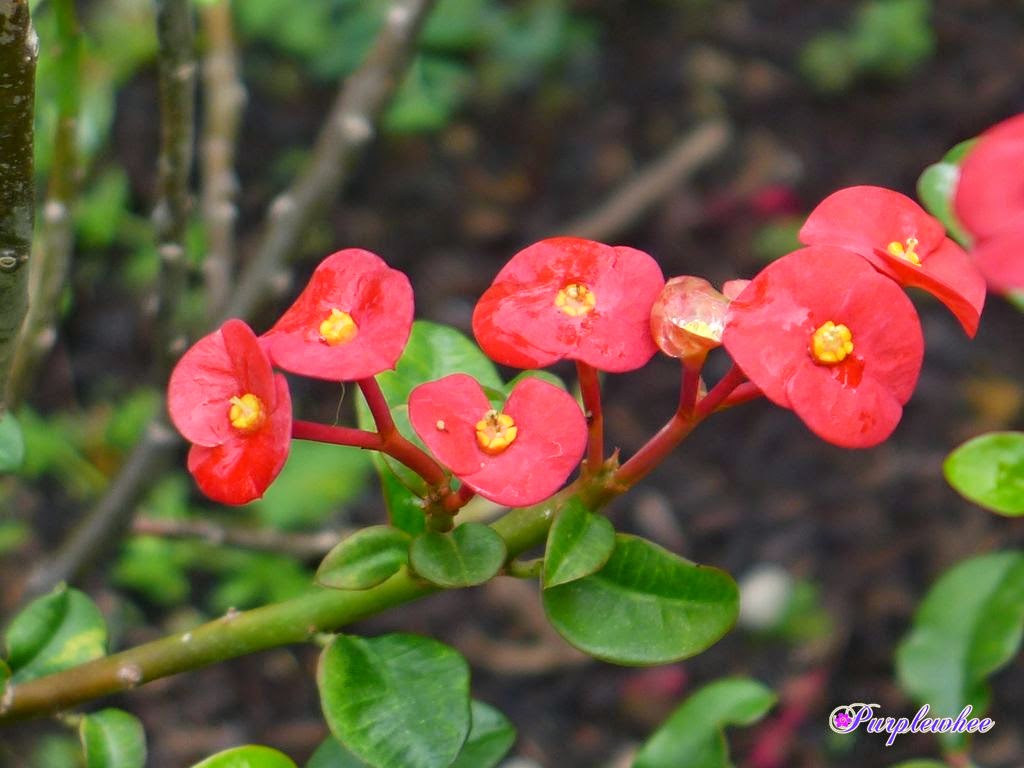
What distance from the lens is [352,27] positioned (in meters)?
2.45

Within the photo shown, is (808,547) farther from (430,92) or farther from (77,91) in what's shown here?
(77,91)

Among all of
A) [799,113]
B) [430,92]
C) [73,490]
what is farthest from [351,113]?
[799,113]

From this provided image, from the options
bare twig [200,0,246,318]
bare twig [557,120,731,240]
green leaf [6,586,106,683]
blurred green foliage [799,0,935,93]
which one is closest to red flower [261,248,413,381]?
green leaf [6,586,106,683]

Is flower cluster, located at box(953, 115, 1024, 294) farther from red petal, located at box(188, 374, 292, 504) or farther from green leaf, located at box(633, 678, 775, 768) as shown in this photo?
green leaf, located at box(633, 678, 775, 768)

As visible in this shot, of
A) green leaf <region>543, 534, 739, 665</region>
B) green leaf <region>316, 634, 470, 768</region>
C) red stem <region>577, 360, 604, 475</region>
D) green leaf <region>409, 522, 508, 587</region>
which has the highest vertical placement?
red stem <region>577, 360, 604, 475</region>

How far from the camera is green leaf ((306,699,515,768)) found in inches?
37.8

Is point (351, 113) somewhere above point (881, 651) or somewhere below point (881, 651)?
above

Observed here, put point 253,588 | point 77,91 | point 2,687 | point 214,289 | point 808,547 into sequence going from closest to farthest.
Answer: point 2,687 < point 77,91 < point 214,289 < point 253,588 < point 808,547

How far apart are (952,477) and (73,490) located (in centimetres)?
182

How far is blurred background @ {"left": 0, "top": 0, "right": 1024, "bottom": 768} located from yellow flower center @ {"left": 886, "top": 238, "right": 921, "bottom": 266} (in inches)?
37.3

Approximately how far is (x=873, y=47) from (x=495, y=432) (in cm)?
227

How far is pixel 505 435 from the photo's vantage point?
0.71 meters

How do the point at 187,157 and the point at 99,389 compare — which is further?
the point at 99,389

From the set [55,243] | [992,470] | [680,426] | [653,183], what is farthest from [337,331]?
[653,183]
